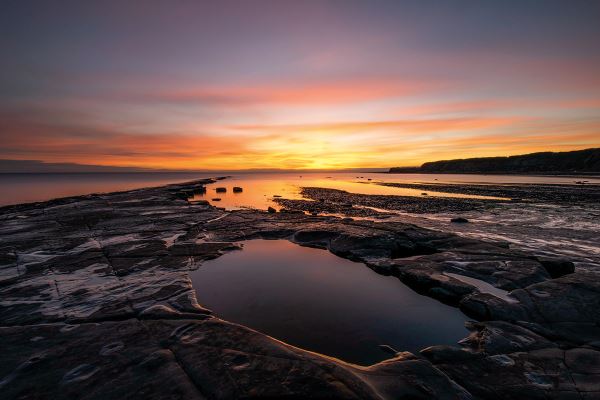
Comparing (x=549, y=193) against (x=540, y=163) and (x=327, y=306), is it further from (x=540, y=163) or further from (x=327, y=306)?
(x=540, y=163)

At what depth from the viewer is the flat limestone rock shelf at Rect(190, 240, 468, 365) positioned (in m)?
6.00

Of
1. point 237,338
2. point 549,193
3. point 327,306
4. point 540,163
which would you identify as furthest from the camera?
point 540,163

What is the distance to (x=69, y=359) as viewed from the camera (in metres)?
4.64

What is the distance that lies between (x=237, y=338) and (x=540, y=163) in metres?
139

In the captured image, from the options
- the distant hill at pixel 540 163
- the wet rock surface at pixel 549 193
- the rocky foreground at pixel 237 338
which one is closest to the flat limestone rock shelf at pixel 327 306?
the rocky foreground at pixel 237 338

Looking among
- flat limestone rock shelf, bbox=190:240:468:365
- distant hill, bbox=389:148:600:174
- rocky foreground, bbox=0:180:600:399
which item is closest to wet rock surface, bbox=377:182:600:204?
rocky foreground, bbox=0:180:600:399

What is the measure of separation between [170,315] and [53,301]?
11.2 ft

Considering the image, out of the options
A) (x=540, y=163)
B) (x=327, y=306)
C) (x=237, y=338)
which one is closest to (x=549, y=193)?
(x=327, y=306)

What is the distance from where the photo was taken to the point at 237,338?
505cm

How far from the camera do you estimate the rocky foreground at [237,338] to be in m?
3.95

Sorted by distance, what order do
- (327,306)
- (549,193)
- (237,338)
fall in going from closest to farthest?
(237,338) < (327,306) < (549,193)

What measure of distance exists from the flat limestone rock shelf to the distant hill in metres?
113

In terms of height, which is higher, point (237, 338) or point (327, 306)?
point (237, 338)

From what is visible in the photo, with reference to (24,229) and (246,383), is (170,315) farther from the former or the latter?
(24,229)
